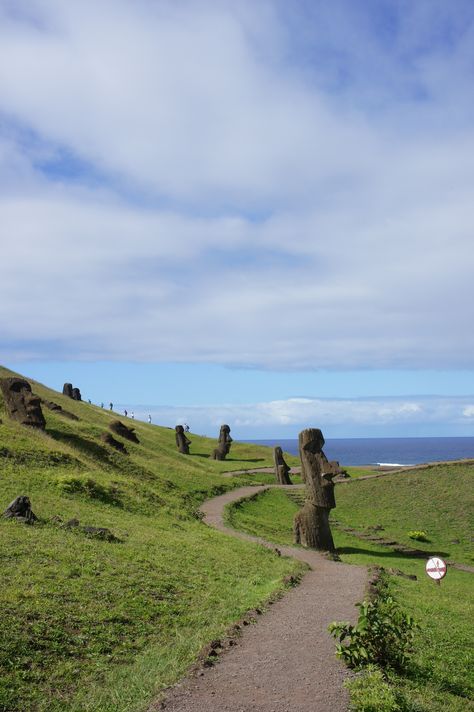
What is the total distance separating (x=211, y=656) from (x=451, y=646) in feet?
Result: 17.6

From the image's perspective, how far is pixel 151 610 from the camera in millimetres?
14570

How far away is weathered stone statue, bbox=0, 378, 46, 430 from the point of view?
43.9 metres

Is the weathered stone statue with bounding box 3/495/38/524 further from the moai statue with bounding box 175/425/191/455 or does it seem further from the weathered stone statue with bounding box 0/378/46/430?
the moai statue with bounding box 175/425/191/455

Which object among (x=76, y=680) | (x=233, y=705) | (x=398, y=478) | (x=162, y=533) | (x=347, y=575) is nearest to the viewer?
(x=233, y=705)

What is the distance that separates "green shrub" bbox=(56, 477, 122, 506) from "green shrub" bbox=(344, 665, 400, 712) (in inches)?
774

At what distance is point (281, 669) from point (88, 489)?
1884 cm

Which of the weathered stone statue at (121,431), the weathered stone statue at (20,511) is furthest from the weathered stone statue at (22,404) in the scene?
the weathered stone statue at (20,511)

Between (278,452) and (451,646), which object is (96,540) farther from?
(278,452)

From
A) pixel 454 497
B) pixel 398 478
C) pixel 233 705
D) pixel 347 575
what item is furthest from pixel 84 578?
pixel 398 478

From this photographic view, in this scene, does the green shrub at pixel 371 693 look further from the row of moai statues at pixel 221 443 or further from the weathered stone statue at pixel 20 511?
the row of moai statues at pixel 221 443

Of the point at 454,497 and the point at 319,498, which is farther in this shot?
the point at 454,497

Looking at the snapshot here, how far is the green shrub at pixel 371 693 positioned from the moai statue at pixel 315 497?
65.9ft

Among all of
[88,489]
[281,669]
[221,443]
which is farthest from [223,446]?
[281,669]

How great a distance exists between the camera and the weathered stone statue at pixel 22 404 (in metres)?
43.9
